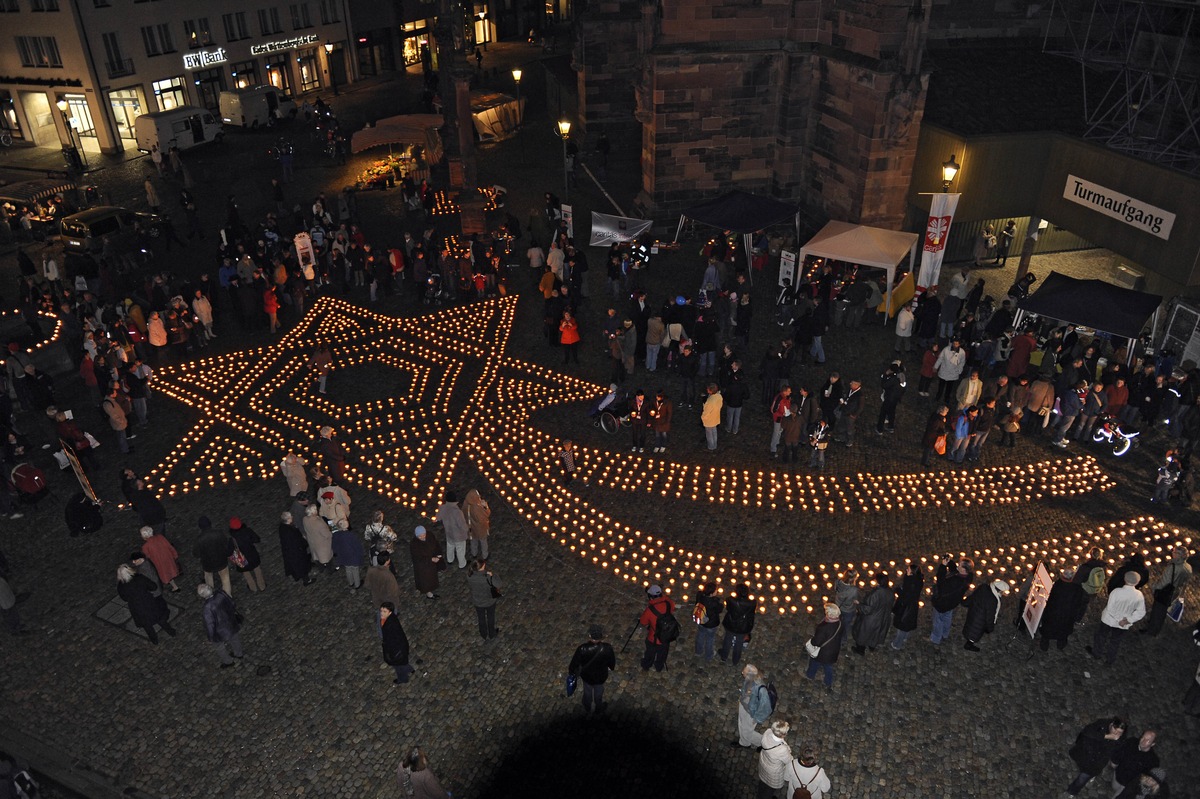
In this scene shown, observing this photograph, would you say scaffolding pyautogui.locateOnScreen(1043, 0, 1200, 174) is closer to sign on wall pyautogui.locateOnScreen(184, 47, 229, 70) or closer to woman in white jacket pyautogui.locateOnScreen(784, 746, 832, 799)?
woman in white jacket pyautogui.locateOnScreen(784, 746, 832, 799)

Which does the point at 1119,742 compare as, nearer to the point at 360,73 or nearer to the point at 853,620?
the point at 853,620

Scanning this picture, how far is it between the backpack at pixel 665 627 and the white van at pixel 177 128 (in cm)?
3770

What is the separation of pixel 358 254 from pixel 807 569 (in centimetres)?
1627

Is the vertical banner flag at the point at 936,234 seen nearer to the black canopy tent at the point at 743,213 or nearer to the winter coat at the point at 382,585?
the black canopy tent at the point at 743,213

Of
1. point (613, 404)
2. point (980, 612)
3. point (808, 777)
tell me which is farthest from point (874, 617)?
point (613, 404)

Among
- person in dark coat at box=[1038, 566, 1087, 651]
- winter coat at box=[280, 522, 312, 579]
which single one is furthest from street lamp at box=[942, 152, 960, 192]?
winter coat at box=[280, 522, 312, 579]

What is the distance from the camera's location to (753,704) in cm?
1142

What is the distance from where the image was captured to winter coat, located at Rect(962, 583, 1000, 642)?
13.1 m

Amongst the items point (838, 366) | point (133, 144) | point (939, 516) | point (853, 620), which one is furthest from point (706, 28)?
point (133, 144)

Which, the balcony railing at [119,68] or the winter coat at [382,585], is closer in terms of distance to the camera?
the winter coat at [382,585]

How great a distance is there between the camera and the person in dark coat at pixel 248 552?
1436cm

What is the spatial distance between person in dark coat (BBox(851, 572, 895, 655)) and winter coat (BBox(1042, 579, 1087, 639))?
7.44 ft

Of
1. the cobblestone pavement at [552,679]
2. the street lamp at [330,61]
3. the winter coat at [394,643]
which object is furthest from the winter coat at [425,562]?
the street lamp at [330,61]

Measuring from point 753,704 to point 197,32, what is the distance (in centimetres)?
A: 4720
